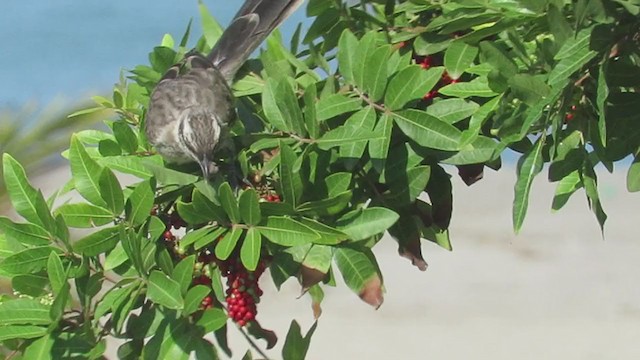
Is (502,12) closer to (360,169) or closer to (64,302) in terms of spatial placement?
(360,169)

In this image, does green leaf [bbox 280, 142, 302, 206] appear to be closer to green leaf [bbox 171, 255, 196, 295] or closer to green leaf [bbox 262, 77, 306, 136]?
green leaf [bbox 262, 77, 306, 136]

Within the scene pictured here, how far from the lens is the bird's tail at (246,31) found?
2.17 meters

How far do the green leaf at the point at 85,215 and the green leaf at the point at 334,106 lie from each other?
384 mm

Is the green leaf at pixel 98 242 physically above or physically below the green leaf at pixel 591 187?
above

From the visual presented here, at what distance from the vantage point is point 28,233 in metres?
1.78

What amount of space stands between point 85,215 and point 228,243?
273 millimetres

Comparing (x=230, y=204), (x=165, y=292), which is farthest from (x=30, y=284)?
(x=230, y=204)

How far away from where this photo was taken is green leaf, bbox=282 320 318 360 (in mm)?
1854

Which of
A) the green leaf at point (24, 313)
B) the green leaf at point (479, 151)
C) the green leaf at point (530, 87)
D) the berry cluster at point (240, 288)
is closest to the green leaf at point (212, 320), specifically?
the berry cluster at point (240, 288)

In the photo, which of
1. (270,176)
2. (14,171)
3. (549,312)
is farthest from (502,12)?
(549,312)

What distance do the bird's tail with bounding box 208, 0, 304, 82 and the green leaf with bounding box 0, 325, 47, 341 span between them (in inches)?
26.5

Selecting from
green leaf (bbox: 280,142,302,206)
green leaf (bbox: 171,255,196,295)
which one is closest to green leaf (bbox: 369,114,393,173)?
green leaf (bbox: 280,142,302,206)

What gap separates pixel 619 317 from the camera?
654 cm

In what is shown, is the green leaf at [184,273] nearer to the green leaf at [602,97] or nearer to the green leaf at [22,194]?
the green leaf at [22,194]
